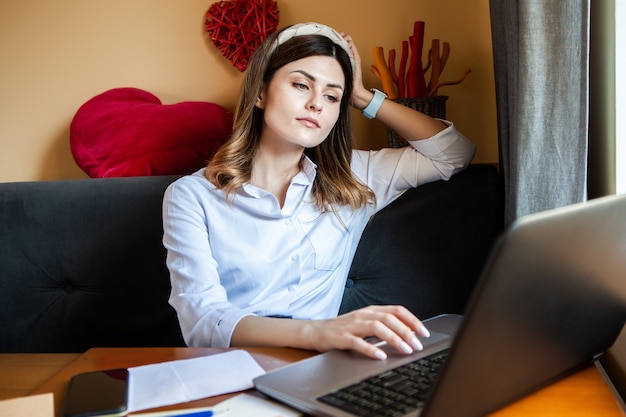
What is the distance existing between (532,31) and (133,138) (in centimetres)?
111

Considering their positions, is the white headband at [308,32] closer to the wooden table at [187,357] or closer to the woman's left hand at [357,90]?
the woman's left hand at [357,90]

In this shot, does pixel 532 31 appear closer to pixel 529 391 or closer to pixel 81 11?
pixel 529 391

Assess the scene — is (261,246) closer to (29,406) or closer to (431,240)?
(431,240)

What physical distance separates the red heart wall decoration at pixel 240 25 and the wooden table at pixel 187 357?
120cm

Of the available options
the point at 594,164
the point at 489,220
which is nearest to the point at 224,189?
the point at 489,220

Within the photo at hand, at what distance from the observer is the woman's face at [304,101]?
150 cm

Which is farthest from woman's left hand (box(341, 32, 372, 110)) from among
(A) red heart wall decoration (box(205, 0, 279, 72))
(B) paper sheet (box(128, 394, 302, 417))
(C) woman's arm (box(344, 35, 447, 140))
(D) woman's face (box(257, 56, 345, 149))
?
(B) paper sheet (box(128, 394, 302, 417))

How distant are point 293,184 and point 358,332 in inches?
26.4

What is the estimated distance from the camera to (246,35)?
6.53 ft

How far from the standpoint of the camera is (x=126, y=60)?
2.10m

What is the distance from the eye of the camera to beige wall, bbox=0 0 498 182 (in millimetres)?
1969

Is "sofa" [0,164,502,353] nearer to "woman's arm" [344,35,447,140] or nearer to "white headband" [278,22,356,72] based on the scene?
"woman's arm" [344,35,447,140]

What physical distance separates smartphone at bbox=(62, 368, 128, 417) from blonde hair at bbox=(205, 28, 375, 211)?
2.24ft

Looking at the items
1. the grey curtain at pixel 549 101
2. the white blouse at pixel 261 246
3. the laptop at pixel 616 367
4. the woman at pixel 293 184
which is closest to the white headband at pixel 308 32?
the woman at pixel 293 184
